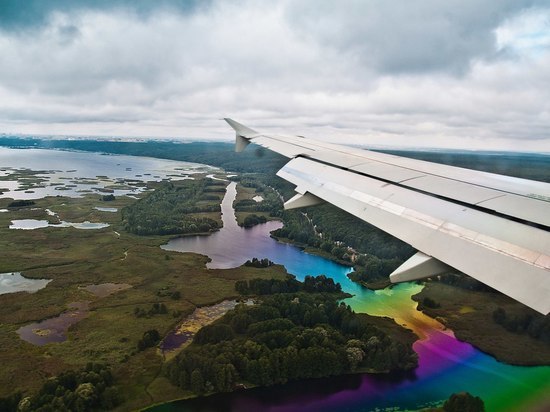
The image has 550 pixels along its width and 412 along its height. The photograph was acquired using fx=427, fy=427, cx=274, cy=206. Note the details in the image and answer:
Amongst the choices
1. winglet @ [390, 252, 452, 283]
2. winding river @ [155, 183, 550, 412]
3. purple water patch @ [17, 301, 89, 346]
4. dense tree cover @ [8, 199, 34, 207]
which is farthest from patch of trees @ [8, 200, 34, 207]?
winglet @ [390, 252, 452, 283]

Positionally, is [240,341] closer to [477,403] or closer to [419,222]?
[477,403]

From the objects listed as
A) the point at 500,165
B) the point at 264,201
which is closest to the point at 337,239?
the point at 264,201

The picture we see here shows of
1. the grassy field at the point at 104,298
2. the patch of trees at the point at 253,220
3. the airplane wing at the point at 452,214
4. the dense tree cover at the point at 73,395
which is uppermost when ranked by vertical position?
the airplane wing at the point at 452,214

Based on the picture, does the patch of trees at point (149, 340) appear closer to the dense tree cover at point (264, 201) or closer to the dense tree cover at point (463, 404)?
the dense tree cover at point (463, 404)

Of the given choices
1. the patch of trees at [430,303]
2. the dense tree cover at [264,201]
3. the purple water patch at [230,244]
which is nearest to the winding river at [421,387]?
the patch of trees at [430,303]

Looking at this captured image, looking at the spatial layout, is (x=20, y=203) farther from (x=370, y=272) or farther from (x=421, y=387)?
(x=421, y=387)

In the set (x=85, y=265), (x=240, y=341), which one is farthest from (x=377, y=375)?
(x=85, y=265)
